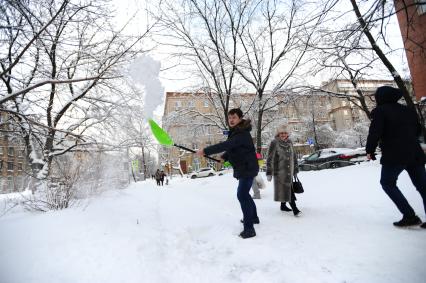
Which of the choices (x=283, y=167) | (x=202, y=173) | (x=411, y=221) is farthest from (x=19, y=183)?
(x=202, y=173)

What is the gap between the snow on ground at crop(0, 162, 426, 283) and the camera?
104 inches

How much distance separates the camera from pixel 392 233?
3389 millimetres

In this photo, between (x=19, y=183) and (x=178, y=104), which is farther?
(x=178, y=104)

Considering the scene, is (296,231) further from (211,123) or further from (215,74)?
(211,123)

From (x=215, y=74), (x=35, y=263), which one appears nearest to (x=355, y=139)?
(x=215, y=74)

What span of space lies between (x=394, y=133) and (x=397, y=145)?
0.16m

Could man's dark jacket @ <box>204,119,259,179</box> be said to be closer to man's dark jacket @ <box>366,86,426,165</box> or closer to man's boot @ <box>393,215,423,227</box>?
man's dark jacket @ <box>366,86,426,165</box>

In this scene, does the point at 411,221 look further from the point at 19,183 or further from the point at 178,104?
the point at 178,104

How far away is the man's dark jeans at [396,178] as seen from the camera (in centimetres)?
339

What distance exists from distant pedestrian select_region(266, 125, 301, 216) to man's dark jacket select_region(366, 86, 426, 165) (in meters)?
1.77

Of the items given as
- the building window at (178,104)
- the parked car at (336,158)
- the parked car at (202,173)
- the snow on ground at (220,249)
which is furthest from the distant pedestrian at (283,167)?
the parked car at (202,173)

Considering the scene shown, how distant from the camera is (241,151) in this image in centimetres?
406

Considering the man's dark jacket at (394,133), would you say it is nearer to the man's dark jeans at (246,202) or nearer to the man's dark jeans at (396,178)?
the man's dark jeans at (396,178)

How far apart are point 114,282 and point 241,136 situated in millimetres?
2448
